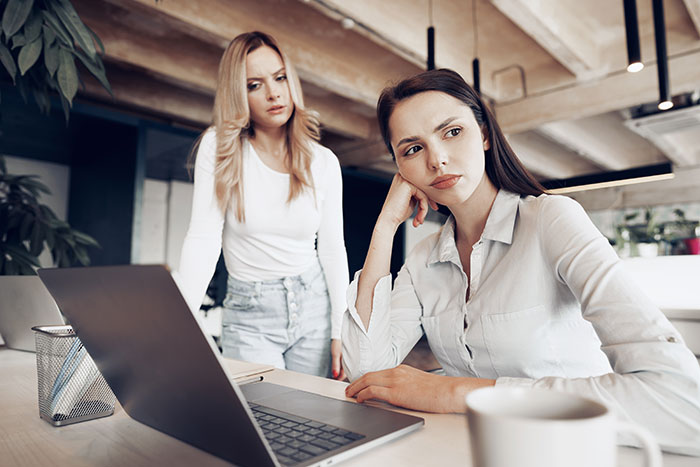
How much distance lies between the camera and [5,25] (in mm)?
1212

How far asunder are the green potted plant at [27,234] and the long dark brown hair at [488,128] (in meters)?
1.64

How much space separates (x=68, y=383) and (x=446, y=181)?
79 cm

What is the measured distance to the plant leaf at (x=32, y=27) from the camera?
4.16 feet

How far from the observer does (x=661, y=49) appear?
2.04 metres

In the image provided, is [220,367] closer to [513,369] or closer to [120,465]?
[120,465]

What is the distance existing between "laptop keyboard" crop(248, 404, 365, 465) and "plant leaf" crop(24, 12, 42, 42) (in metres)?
1.28

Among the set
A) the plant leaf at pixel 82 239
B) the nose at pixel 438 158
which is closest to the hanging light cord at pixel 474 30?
the nose at pixel 438 158

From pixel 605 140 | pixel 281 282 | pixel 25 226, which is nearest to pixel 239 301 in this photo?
pixel 281 282

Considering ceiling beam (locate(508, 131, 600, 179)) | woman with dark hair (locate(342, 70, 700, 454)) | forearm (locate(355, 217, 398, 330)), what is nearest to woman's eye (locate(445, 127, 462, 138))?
woman with dark hair (locate(342, 70, 700, 454))

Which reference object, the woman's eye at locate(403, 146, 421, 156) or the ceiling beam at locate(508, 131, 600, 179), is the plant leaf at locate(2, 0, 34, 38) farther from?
the ceiling beam at locate(508, 131, 600, 179)

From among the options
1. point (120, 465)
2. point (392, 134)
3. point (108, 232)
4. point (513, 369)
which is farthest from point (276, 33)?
point (120, 465)

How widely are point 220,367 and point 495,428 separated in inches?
8.5

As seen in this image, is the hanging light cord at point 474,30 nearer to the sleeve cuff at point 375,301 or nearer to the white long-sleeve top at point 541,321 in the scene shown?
the white long-sleeve top at point 541,321

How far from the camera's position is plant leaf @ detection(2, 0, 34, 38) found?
122 cm
